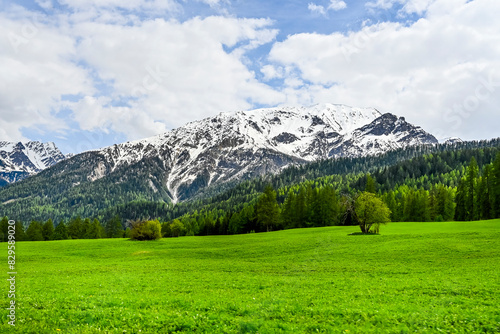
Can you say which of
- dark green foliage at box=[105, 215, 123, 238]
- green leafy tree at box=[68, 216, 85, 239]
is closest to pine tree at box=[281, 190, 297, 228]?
green leafy tree at box=[68, 216, 85, 239]

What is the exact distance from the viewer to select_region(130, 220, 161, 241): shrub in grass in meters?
77.9

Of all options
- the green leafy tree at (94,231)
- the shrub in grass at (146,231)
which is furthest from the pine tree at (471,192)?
the green leafy tree at (94,231)

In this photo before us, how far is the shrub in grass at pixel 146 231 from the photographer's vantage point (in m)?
77.9

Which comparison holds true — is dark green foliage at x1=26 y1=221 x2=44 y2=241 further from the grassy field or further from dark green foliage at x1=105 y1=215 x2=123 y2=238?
the grassy field

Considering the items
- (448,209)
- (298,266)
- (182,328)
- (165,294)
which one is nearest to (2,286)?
(165,294)

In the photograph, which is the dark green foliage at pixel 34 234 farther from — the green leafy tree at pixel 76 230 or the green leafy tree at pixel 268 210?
the green leafy tree at pixel 268 210

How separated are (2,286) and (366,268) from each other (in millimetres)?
32758

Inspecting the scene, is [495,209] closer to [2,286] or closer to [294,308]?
[294,308]

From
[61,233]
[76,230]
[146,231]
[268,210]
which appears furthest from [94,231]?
[268,210]

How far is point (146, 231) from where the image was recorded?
7794cm

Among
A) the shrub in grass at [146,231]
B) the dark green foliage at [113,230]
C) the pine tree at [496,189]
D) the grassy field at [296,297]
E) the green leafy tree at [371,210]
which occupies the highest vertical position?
the pine tree at [496,189]

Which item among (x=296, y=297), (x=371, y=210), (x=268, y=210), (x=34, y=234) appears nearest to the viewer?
(x=296, y=297)

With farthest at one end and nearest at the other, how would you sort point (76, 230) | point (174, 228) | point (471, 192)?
1. point (174, 228)
2. point (76, 230)
3. point (471, 192)

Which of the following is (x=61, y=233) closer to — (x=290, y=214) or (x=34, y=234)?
(x=34, y=234)
